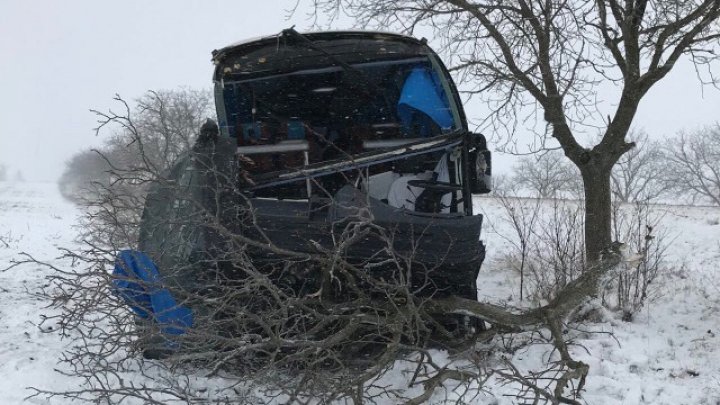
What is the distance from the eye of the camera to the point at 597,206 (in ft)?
23.0

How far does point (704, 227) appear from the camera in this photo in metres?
10.7

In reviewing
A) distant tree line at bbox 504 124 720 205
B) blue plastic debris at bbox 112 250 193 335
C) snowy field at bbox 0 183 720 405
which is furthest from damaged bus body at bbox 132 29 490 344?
distant tree line at bbox 504 124 720 205

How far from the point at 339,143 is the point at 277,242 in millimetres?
1951

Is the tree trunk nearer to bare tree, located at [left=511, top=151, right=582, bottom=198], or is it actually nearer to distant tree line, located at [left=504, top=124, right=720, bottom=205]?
bare tree, located at [left=511, top=151, right=582, bottom=198]

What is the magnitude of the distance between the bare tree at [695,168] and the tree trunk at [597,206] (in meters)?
44.4

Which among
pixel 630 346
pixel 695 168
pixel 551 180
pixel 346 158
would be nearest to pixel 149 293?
→ pixel 346 158

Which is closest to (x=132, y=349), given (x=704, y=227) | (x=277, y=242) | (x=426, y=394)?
(x=277, y=242)

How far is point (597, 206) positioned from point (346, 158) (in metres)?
3.96

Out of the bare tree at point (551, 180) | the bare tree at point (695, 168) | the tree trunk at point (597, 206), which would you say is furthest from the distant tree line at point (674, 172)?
the tree trunk at point (597, 206)

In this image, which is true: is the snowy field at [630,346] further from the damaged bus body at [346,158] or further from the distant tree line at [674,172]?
the distant tree line at [674,172]

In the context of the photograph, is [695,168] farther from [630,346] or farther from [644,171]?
[630,346]

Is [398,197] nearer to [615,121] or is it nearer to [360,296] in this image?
[360,296]

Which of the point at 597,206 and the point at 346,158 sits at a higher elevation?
the point at 346,158

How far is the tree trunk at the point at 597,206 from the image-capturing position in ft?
22.8
